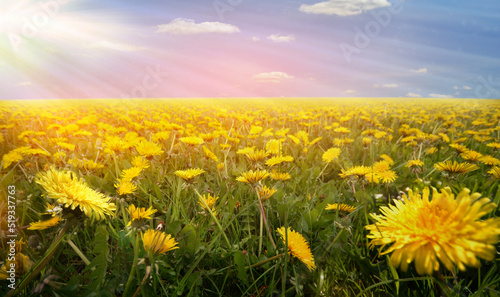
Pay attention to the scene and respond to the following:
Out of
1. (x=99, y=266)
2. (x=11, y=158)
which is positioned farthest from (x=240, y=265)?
(x=11, y=158)

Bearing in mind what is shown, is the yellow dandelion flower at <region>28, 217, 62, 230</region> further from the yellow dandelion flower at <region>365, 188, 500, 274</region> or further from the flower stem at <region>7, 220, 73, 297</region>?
the yellow dandelion flower at <region>365, 188, 500, 274</region>

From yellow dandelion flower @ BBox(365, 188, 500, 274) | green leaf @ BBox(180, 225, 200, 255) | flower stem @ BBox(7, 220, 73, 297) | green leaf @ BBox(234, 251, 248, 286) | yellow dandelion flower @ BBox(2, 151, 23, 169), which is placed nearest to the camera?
yellow dandelion flower @ BBox(365, 188, 500, 274)

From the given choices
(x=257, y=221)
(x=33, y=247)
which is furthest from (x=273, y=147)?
(x=33, y=247)

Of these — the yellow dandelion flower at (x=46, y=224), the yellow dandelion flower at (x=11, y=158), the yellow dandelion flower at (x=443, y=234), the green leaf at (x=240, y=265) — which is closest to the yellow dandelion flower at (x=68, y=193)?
the yellow dandelion flower at (x=46, y=224)

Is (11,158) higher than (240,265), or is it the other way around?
(11,158)

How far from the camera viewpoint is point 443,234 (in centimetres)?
59

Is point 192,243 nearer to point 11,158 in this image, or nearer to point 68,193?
point 68,193

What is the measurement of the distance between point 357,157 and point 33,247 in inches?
115

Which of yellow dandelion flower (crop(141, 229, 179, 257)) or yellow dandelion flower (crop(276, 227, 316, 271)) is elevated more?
yellow dandelion flower (crop(141, 229, 179, 257))

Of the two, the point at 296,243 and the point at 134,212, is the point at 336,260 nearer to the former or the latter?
the point at 296,243

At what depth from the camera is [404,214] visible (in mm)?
680

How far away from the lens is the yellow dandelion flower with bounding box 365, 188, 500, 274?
21.1 inches

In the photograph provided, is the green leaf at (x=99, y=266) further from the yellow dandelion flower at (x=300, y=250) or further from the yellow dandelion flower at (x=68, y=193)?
the yellow dandelion flower at (x=300, y=250)

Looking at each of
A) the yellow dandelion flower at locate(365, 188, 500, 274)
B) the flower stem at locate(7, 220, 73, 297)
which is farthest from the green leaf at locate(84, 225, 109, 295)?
the yellow dandelion flower at locate(365, 188, 500, 274)
